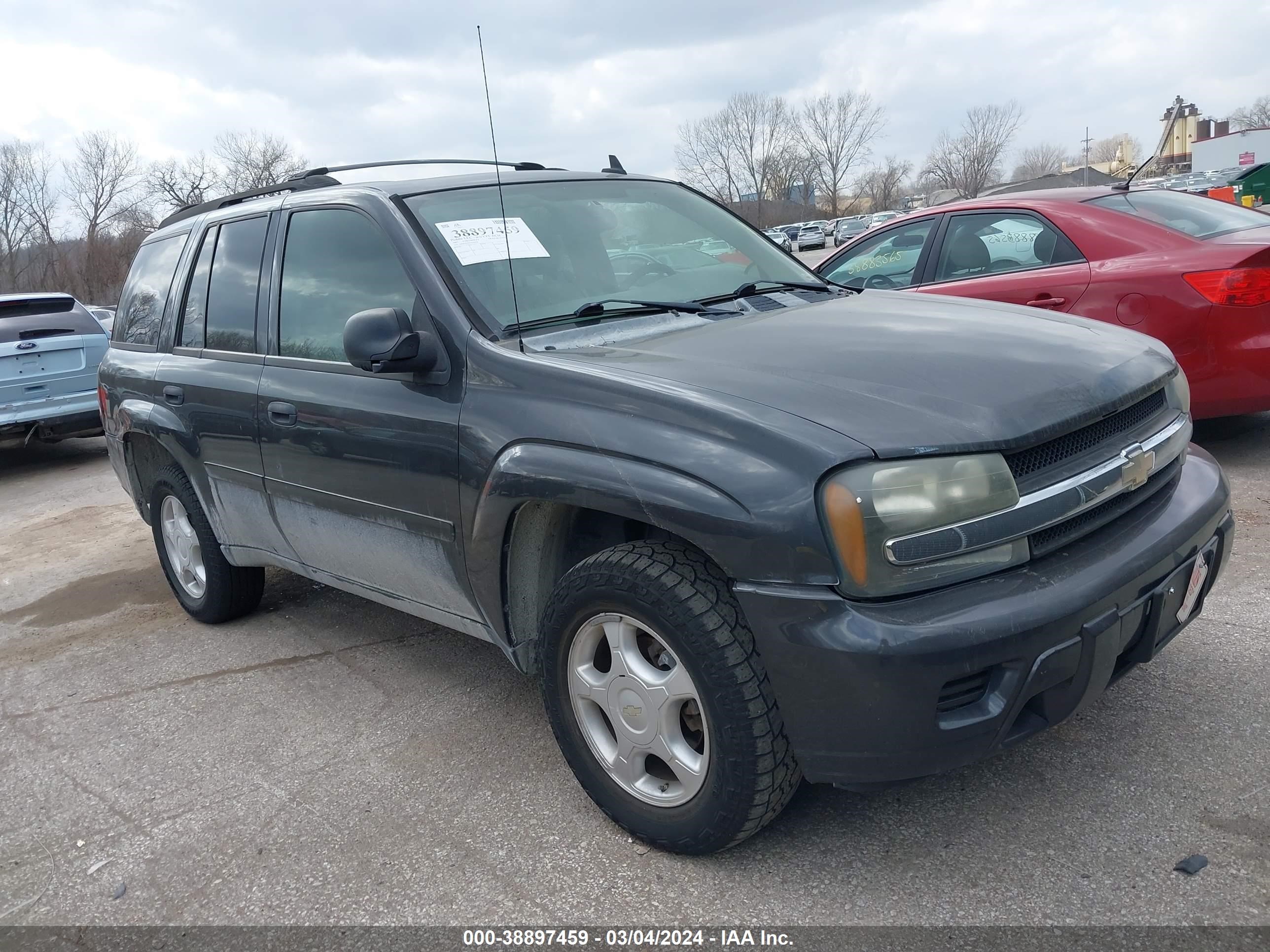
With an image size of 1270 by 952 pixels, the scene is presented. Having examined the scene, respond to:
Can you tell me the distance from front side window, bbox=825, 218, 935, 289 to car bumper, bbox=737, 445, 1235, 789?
4.05 metres

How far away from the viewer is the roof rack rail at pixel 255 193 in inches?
149

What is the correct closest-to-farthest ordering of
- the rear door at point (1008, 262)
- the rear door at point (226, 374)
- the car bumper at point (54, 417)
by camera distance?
the rear door at point (226, 374)
the rear door at point (1008, 262)
the car bumper at point (54, 417)

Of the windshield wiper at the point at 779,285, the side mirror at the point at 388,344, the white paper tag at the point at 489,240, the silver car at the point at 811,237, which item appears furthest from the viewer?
the silver car at the point at 811,237

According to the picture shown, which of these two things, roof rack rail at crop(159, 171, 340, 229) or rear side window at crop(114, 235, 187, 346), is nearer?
roof rack rail at crop(159, 171, 340, 229)

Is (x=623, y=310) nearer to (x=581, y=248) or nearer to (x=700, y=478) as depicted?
(x=581, y=248)

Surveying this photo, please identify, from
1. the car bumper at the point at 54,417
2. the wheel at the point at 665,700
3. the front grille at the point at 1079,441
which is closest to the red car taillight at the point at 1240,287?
the front grille at the point at 1079,441

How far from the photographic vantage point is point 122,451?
482cm

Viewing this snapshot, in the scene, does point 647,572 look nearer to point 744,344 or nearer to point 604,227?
point 744,344

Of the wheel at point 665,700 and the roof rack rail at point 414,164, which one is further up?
the roof rack rail at point 414,164

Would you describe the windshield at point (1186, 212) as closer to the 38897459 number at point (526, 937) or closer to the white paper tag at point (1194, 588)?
the white paper tag at point (1194, 588)

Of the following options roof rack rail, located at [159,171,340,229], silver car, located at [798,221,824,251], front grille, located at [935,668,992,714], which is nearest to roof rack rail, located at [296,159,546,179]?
roof rack rail, located at [159,171,340,229]

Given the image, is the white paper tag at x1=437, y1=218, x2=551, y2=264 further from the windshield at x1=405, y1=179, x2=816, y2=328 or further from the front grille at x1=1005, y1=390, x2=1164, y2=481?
the front grille at x1=1005, y1=390, x2=1164, y2=481

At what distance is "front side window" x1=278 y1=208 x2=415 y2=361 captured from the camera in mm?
3199

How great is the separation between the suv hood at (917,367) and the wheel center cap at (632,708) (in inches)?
30.0
